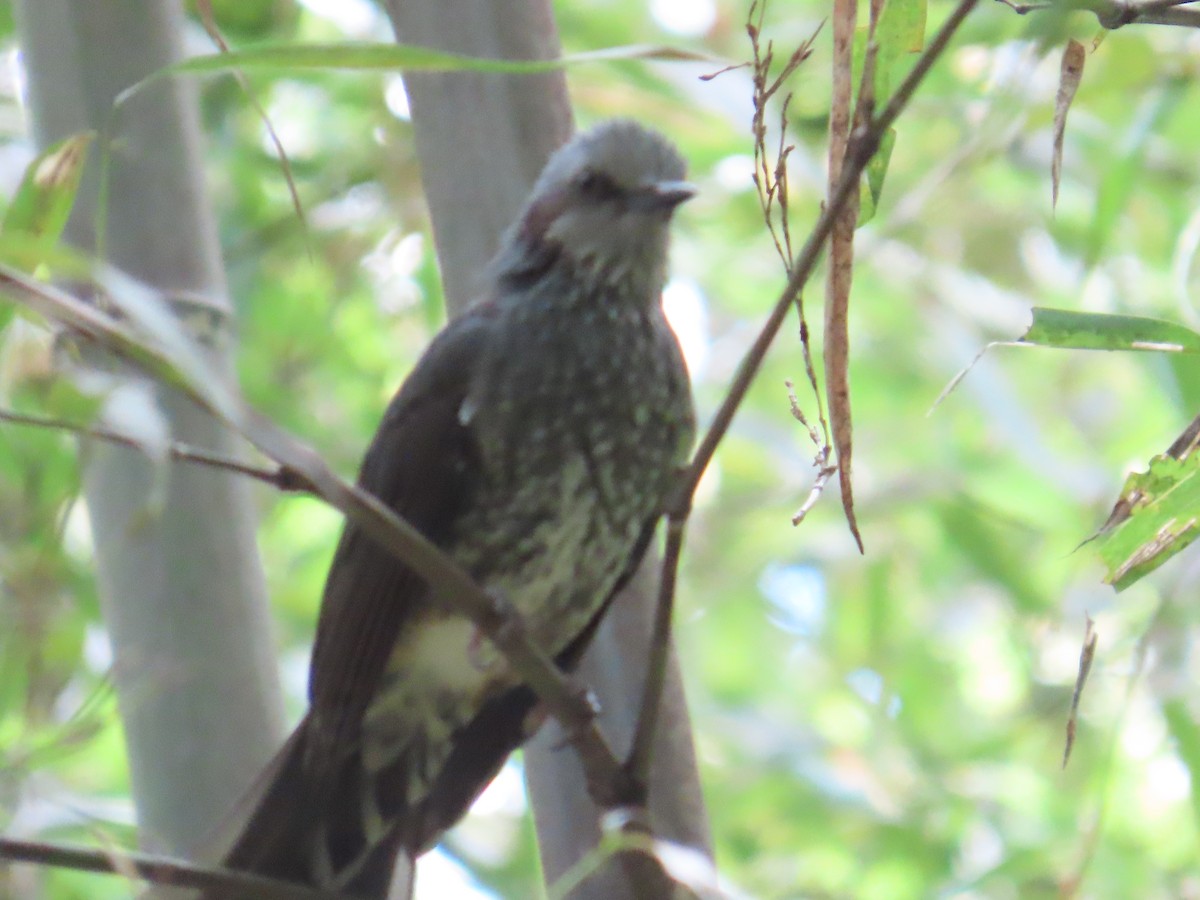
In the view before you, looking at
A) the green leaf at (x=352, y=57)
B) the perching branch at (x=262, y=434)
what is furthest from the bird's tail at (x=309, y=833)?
the green leaf at (x=352, y=57)

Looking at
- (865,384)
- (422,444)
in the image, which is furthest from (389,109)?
(865,384)

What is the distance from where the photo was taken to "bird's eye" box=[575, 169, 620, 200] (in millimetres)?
2107

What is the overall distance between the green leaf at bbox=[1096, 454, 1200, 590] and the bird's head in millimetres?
976

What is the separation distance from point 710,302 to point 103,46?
2.63 metres

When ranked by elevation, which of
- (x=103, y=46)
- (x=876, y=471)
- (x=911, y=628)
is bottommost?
(x=911, y=628)

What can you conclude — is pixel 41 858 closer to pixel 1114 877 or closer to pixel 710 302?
pixel 1114 877

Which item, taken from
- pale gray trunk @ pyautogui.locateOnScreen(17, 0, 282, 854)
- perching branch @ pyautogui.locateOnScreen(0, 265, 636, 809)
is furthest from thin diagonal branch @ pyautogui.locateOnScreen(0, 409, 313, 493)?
pale gray trunk @ pyautogui.locateOnScreen(17, 0, 282, 854)

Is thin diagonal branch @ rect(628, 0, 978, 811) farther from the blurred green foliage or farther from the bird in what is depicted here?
the blurred green foliage

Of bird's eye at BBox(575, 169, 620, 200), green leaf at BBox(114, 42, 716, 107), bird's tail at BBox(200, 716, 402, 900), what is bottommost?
bird's tail at BBox(200, 716, 402, 900)

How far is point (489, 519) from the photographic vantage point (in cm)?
190

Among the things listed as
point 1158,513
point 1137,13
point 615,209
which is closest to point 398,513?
point 615,209

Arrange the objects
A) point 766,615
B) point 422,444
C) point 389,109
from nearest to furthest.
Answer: point 422,444, point 389,109, point 766,615

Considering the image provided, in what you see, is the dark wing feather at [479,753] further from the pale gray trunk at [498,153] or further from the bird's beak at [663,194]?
the bird's beak at [663,194]

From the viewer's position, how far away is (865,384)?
360 centimetres
